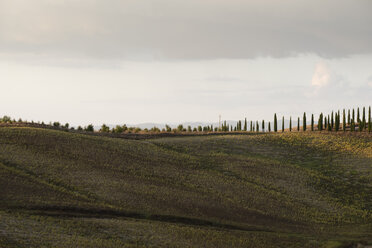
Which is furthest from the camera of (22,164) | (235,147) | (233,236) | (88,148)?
(235,147)

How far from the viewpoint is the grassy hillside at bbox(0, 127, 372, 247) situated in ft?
108

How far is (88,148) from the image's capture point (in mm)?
55938

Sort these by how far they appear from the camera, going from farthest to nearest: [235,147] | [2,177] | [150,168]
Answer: [235,147] < [150,168] < [2,177]

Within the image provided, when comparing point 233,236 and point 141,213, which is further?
point 141,213

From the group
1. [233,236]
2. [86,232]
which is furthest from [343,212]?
[86,232]

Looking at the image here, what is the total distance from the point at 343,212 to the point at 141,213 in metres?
22.9

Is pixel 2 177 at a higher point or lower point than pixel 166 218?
higher

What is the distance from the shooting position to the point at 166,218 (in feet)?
123

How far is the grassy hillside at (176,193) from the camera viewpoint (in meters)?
32.9

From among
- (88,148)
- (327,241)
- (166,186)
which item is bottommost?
(327,241)

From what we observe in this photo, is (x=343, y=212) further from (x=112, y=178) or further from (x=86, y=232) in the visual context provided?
(x=86, y=232)

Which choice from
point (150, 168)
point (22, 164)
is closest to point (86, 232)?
point (22, 164)

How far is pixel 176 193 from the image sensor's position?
144ft

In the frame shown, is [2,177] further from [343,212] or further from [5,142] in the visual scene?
[343,212]
